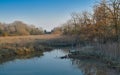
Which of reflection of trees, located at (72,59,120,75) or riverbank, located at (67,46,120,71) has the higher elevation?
riverbank, located at (67,46,120,71)

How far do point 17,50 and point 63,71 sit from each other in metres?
17.1

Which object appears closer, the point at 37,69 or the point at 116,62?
the point at 116,62

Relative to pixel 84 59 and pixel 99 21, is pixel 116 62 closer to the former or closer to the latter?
pixel 84 59

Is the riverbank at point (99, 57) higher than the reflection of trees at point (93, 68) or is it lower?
higher

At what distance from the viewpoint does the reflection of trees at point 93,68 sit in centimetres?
2311

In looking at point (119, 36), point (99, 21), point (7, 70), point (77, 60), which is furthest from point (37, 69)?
point (99, 21)

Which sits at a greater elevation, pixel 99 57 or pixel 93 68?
pixel 99 57

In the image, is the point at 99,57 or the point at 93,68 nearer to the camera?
the point at 93,68

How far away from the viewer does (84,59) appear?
32719mm

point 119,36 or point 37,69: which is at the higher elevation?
point 119,36

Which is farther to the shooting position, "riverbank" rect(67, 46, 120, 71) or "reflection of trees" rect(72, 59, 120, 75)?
"riverbank" rect(67, 46, 120, 71)

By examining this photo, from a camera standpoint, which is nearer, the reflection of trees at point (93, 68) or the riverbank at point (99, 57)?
the reflection of trees at point (93, 68)

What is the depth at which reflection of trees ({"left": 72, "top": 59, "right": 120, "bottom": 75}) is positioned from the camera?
2311 cm

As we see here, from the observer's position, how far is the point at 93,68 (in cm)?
2636
